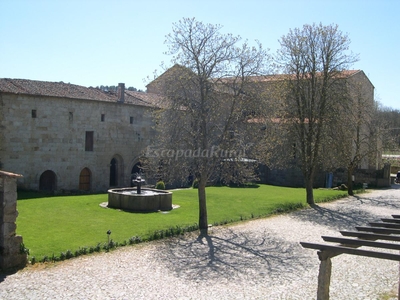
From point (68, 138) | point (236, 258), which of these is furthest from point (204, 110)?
point (68, 138)

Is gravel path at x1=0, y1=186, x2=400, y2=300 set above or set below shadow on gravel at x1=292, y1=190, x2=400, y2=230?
below

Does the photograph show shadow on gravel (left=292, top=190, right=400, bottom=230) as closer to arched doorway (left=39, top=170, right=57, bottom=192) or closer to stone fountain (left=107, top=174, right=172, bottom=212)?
stone fountain (left=107, top=174, right=172, bottom=212)

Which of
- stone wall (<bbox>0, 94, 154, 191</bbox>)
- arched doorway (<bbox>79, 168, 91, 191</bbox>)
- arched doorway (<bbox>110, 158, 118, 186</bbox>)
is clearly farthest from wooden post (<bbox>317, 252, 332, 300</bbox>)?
arched doorway (<bbox>110, 158, 118, 186</bbox>)

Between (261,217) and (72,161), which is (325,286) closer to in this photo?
(261,217)

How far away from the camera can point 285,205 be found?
20.9 metres

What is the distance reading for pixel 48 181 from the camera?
89.9 ft

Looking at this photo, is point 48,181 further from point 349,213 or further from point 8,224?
point 349,213

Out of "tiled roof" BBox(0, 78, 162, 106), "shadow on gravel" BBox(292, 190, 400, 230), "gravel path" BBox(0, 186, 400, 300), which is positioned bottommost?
"gravel path" BBox(0, 186, 400, 300)

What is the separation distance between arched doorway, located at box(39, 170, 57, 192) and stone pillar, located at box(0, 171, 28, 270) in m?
17.7

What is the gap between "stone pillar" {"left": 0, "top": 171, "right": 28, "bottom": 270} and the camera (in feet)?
31.7

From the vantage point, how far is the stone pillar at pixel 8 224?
380 inches

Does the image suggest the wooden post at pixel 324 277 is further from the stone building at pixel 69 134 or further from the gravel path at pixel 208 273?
the stone building at pixel 69 134

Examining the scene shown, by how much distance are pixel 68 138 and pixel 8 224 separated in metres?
18.1

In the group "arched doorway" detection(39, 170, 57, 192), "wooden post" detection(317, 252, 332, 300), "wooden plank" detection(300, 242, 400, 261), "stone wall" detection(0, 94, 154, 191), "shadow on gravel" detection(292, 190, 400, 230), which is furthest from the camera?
"arched doorway" detection(39, 170, 57, 192)
